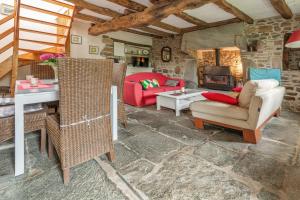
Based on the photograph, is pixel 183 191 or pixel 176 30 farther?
pixel 176 30

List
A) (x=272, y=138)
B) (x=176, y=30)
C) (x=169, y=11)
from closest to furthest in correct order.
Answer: (x=272, y=138), (x=169, y=11), (x=176, y=30)

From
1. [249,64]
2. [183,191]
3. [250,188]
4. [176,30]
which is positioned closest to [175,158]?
[183,191]

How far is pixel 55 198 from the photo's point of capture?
4.15 ft

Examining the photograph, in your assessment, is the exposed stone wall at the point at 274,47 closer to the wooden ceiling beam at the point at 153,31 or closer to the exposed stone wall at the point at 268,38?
the exposed stone wall at the point at 268,38

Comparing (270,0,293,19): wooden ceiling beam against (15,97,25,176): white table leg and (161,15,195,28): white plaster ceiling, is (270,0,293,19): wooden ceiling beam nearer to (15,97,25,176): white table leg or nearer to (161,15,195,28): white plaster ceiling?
(161,15,195,28): white plaster ceiling

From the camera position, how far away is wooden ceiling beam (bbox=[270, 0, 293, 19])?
314 centimetres

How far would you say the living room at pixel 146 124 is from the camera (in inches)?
54.6

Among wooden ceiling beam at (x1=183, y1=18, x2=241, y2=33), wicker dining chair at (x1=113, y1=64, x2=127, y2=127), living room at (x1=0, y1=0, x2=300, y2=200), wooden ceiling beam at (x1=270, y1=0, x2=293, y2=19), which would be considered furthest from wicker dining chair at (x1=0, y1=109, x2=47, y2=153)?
wooden ceiling beam at (x1=183, y1=18, x2=241, y2=33)

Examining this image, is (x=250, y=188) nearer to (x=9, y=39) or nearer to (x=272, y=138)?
(x=272, y=138)

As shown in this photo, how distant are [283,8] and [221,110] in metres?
2.70

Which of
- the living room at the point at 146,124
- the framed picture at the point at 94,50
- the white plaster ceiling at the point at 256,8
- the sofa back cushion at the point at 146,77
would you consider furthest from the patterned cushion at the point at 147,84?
the white plaster ceiling at the point at 256,8

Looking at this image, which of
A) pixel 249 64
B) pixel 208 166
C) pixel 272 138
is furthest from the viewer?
pixel 249 64

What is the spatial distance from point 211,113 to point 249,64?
295 cm

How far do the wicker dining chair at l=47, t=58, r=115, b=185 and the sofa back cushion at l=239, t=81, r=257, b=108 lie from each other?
1.77 m
